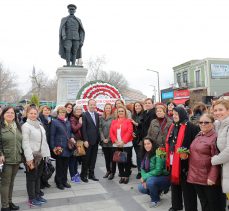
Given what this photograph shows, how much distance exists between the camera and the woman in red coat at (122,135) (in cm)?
569

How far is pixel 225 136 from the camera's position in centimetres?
304

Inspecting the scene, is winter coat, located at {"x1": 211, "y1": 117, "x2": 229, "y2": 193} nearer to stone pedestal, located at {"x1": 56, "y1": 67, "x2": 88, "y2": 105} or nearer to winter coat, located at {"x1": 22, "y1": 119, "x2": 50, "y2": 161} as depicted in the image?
winter coat, located at {"x1": 22, "y1": 119, "x2": 50, "y2": 161}

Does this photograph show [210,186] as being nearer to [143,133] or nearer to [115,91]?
[143,133]

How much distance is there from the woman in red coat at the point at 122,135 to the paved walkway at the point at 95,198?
0.29 metres

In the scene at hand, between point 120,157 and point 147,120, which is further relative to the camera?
point 147,120

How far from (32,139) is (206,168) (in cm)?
270

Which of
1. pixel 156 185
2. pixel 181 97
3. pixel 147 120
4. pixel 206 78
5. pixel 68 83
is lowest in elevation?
pixel 156 185

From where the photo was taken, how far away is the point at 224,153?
2.98 m

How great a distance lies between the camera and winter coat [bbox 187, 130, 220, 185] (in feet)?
10.6

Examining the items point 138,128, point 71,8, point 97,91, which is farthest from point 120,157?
point 71,8

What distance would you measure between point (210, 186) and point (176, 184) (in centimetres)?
70

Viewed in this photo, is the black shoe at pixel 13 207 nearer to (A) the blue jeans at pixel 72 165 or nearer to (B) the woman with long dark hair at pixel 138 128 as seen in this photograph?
(A) the blue jeans at pixel 72 165

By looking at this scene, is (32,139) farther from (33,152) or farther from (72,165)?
(72,165)

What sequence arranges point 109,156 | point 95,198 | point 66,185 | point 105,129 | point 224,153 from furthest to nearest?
point 109,156
point 105,129
point 66,185
point 95,198
point 224,153
